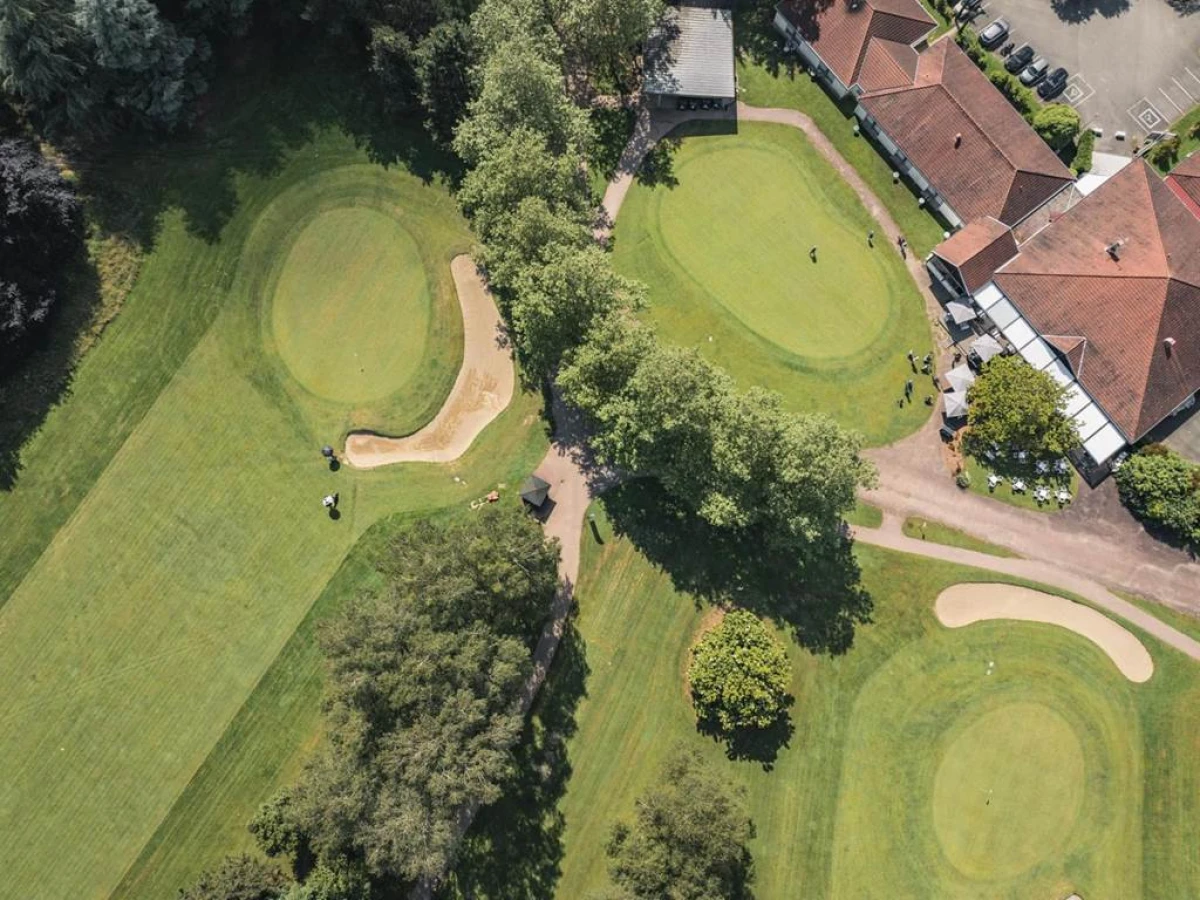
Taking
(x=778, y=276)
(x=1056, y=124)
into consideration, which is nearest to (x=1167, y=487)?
(x=1056, y=124)

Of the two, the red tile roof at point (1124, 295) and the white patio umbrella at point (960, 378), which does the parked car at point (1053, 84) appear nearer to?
the red tile roof at point (1124, 295)

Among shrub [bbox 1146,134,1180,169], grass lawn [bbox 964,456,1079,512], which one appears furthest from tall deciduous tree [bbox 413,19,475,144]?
shrub [bbox 1146,134,1180,169]

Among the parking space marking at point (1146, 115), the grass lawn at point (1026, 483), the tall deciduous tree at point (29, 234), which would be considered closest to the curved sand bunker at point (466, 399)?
the tall deciduous tree at point (29, 234)

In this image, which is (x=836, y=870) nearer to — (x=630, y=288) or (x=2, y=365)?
(x=630, y=288)

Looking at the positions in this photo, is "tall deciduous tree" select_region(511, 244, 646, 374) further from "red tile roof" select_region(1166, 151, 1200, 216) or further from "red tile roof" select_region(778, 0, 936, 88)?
"red tile roof" select_region(1166, 151, 1200, 216)

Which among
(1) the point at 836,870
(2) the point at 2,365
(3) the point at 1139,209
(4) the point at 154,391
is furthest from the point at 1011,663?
(2) the point at 2,365
